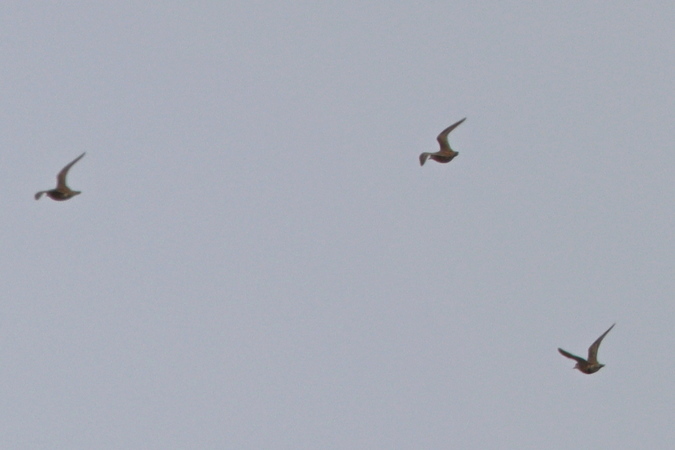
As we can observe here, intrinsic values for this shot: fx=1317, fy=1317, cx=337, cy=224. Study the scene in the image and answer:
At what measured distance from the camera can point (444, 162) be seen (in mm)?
41281

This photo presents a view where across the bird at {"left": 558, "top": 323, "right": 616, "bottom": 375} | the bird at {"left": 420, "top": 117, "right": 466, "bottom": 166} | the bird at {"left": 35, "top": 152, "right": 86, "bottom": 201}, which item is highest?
the bird at {"left": 420, "top": 117, "right": 466, "bottom": 166}

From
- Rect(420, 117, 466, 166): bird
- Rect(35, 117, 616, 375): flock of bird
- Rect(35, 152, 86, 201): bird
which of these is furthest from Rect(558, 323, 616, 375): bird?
Rect(35, 152, 86, 201): bird

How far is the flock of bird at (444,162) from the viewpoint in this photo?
121ft

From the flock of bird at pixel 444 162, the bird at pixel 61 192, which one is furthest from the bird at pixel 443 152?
the bird at pixel 61 192

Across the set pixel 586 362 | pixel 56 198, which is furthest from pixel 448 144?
pixel 56 198

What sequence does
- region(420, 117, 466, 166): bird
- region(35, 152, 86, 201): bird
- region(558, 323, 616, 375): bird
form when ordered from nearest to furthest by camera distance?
region(35, 152, 86, 201): bird < region(420, 117, 466, 166): bird < region(558, 323, 616, 375): bird

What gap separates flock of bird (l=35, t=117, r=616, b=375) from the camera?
36938 millimetres

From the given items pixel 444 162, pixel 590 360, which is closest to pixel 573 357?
pixel 590 360

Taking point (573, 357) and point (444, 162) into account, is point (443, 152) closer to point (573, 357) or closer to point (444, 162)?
point (444, 162)

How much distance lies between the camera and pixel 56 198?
37219 millimetres

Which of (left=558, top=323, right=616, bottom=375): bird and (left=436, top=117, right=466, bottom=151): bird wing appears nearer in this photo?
(left=436, top=117, right=466, bottom=151): bird wing

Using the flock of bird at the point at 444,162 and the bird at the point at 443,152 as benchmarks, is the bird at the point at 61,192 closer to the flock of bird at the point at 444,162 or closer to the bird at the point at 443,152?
the flock of bird at the point at 444,162

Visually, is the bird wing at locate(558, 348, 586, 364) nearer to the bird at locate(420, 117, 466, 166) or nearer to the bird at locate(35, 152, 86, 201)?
the bird at locate(420, 117, 466, 166)

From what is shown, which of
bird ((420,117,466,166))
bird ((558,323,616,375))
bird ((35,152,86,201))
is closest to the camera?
bird ((35,152,86,201))
